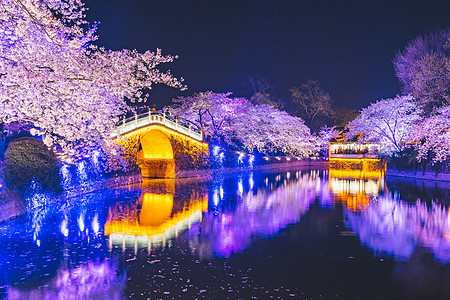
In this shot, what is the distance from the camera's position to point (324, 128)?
193ft

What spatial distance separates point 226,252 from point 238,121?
30813 millimetres

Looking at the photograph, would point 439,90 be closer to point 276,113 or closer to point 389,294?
point 276,113

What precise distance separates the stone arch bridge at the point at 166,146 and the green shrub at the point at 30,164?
35.8ft

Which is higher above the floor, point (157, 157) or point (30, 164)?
point (157, 157)

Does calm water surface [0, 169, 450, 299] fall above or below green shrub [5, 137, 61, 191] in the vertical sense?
below

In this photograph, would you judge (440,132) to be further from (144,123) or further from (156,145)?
(156,145)

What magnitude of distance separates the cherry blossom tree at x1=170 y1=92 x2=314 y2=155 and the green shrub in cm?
1835

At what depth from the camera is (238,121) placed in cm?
3834

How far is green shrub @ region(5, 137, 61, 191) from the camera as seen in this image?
Result: 12.8 meters

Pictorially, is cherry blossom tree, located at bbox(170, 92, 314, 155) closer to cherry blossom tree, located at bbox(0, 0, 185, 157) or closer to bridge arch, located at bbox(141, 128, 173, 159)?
bridge arch, located at bbox(141, 128, 173, 159)

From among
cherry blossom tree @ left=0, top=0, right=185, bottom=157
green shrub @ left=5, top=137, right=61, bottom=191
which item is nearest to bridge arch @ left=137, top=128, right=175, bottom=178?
green shrub @ left=5, top=137, right=61, bottom=191

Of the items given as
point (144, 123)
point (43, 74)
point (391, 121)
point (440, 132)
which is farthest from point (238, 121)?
point (43, 74)

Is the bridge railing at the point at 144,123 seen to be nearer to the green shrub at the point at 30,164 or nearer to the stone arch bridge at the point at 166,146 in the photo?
the stone arch bridge at the point at 166,146

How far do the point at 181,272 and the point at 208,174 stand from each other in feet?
83.0
